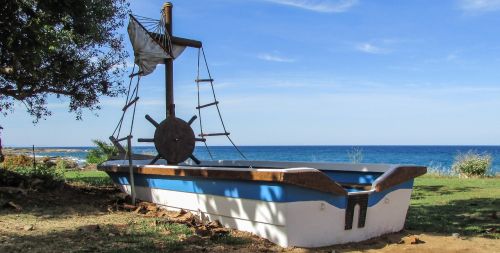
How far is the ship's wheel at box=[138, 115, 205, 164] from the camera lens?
9031 mm

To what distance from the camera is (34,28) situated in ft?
21.3

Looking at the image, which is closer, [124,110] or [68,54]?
[124,110]

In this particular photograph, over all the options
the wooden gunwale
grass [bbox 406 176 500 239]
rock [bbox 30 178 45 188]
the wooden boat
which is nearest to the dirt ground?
the wooden boat

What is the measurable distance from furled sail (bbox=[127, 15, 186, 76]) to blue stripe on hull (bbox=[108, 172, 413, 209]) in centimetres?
243

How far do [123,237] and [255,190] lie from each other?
1709 mm

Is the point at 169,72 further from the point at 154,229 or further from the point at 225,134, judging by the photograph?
the point at 154,229

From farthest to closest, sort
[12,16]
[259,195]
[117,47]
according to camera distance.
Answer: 1. [117,47]
2. [12,16]
3. [259,195]

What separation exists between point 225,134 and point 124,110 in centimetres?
205

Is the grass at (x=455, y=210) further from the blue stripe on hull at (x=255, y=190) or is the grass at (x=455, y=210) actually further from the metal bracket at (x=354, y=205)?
the metal bracket at (x=354, y=205)

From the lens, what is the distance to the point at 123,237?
5.96 metres

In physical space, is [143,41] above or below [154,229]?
above

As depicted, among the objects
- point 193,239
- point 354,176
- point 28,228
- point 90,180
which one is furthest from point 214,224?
point 90,180

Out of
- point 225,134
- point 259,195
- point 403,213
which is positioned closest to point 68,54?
point 225,134

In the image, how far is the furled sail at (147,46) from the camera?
9086 mm
